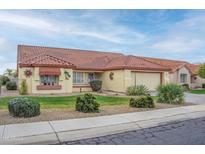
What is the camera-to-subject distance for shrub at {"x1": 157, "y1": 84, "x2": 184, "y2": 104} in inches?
619

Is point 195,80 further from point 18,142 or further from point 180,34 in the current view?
point 18,142

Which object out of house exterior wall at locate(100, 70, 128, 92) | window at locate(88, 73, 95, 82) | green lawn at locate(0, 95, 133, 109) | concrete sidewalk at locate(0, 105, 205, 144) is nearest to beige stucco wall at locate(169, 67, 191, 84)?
house exterior wall at locate(100, 70, 128, 92)

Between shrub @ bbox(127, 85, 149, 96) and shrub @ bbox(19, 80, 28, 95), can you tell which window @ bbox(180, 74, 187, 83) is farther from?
shrub @ bbox(19, 80, 28, 95)

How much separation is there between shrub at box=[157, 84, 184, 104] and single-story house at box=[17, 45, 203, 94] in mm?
8409

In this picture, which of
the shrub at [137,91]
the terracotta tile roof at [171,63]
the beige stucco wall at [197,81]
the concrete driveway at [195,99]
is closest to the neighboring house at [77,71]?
the shrub at [137,91]

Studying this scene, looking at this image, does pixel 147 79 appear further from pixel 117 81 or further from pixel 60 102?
pixel 60 102

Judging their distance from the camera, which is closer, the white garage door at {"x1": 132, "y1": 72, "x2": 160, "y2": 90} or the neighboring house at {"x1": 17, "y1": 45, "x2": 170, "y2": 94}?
the neighboring house at {"x1": 17, "y1": 45, "x2": 170, "y2": 94}

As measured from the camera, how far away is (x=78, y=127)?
8.88 meters
